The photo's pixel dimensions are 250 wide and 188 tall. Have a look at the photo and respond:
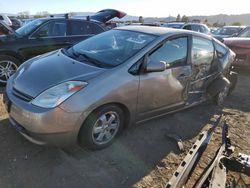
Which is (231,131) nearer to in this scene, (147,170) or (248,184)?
(248,184)

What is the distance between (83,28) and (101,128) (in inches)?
171

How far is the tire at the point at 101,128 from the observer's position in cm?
316

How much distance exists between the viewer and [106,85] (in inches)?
123

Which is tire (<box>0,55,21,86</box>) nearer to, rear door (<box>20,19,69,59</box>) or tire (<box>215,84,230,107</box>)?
rear door (<box>20,19,69,59</box>)

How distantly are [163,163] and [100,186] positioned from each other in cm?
94

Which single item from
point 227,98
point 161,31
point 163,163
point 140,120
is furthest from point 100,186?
point 227,98

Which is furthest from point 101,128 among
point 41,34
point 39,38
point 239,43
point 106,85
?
point 239,43

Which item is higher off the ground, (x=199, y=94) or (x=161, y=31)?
(x=161, y=31)

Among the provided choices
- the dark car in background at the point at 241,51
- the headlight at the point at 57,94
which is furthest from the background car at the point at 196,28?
the headlight at the point at 57,94

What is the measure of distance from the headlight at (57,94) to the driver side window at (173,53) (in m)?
1.16

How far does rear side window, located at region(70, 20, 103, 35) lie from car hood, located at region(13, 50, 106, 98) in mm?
3288

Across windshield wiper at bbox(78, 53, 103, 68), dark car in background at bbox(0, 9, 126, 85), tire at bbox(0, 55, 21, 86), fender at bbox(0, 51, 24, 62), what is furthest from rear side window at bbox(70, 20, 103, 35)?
windshield wiper at bbox(78, 53, 103, 68)

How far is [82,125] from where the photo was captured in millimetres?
3104

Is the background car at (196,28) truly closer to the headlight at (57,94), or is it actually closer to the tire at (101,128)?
the tire at (101,128)
